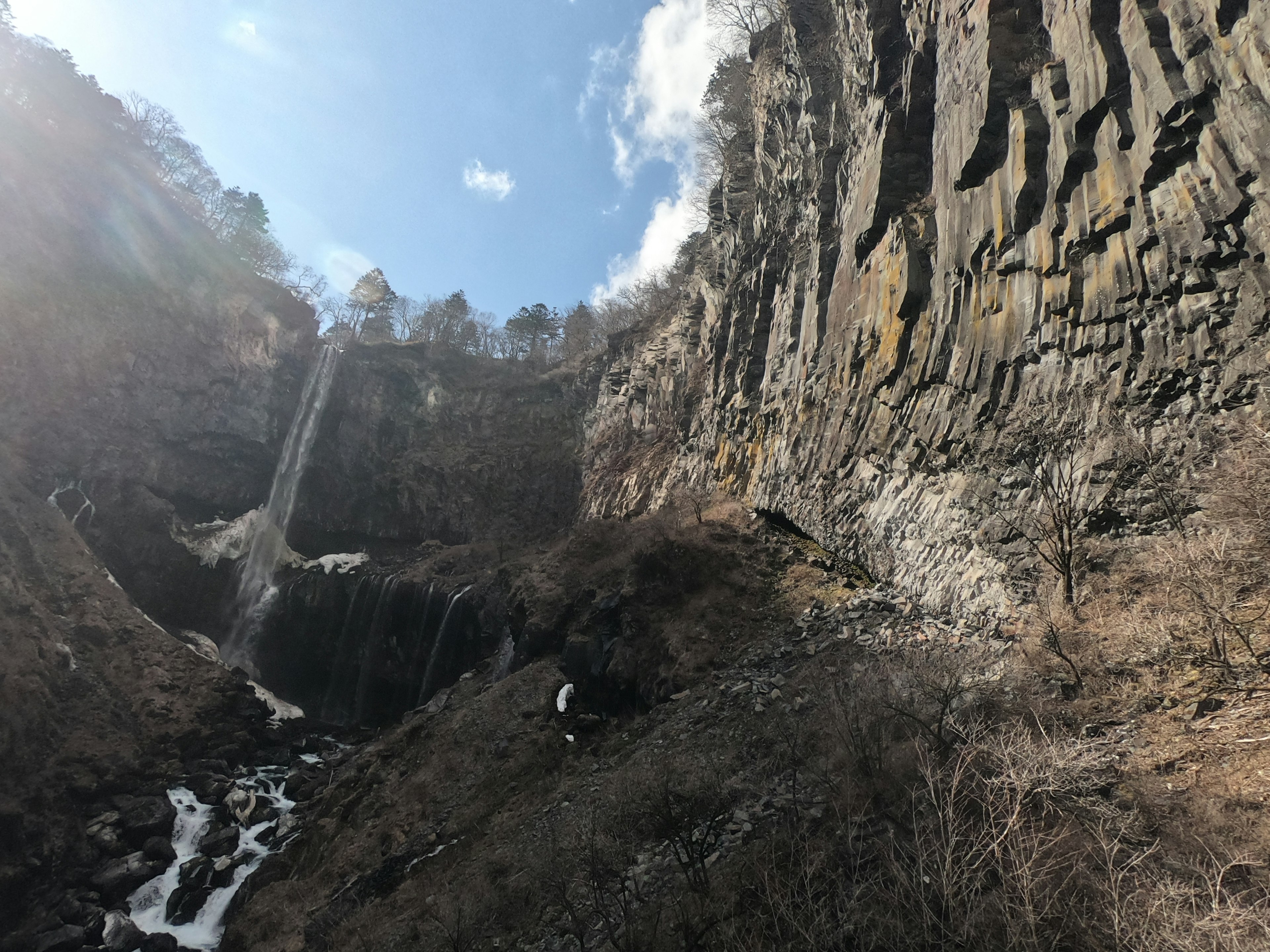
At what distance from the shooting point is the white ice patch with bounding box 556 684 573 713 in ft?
60.0

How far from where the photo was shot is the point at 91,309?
32.4 m

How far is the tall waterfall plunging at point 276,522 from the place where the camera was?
32781 mm

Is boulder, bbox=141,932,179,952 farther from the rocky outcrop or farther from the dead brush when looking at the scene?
the dead brush

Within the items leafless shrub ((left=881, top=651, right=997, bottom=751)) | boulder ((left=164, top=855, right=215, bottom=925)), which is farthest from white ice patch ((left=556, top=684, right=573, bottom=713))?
leafless shrub ((left=881, top=651, right=997, bottom=751))

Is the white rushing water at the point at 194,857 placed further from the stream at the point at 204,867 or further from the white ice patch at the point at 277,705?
the white ice patch at the point at 277,705

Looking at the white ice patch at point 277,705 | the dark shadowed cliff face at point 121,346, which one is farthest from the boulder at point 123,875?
the dark shadowed cliff face at point 121,346

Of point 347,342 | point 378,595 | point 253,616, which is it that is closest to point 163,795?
point 378,595

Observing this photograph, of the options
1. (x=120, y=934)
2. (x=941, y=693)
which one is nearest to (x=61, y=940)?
(x=120, y=934)

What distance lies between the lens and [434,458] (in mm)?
43906

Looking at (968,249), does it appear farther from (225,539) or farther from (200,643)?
(225,539)

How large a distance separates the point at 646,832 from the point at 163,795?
18.2 m

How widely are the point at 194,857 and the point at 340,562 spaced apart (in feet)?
70.2

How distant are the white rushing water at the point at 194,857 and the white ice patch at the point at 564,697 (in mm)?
8891

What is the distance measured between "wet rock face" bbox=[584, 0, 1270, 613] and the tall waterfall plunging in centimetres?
2688
